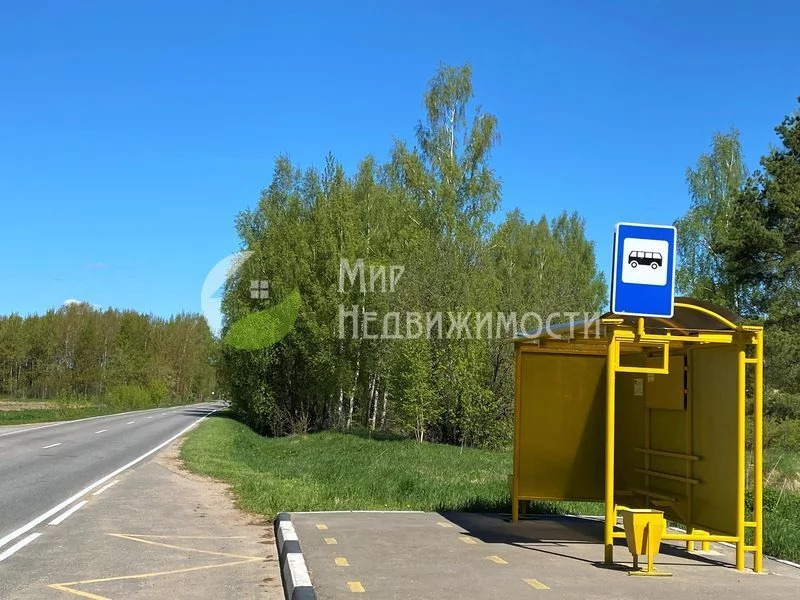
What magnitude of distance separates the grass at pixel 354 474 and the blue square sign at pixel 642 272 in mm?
5110

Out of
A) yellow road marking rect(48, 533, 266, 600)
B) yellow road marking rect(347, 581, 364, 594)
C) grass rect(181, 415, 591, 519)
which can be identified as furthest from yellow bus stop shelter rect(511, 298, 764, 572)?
yellow road marking rect(48, 533, 266, 600)

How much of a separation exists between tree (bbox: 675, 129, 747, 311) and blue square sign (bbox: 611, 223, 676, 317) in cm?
3250

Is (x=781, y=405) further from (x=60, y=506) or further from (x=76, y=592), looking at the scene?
(x=76, y=592)

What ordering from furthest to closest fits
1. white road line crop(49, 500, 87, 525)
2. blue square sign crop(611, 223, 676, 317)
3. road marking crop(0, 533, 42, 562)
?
white road line crop(49, 500, 87, 525), road marking crop(0, 533, 42, 562), blue square sign crop(611, 223, 676, 317)

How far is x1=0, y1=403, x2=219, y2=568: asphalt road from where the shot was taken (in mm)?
10477

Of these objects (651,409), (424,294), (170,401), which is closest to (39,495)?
(651,409)

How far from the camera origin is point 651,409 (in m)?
10.1

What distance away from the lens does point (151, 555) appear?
8430 mm

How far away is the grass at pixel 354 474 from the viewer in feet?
39.9

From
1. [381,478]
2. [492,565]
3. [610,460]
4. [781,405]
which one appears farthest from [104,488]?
[781,405]

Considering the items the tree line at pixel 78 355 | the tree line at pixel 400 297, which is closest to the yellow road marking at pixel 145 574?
the tree line at pixel 400 297

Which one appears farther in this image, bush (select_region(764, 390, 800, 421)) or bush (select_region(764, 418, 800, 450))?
bush (select_region(764, 390, 800, 421))

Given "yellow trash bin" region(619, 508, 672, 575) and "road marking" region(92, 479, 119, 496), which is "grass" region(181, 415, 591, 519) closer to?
"road marking" region(92, 479, 119, 496)

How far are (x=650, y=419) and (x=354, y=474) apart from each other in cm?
784
